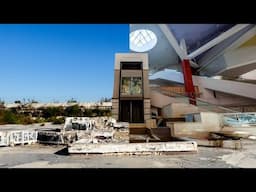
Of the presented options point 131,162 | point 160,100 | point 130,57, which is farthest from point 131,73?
point 131,162

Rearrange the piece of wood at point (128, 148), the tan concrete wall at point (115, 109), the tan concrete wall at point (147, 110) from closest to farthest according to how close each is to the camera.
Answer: the piece of wood at point (128, 148), the tan concrete wall at point (147, 110), the tan concrete wall at point (115, 109)

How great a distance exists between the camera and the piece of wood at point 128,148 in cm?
722

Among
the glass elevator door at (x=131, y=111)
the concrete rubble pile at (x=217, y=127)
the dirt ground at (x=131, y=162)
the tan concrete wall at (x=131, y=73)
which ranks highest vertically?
the tan concrete wall at (x=131, y=73)

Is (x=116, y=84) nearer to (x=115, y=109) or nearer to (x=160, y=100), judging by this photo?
(x=115, y=109)

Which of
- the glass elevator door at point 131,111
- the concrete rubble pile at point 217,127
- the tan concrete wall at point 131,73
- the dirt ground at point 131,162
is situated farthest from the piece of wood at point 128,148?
the tan concrete wall at point 131,73

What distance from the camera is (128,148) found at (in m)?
7.29

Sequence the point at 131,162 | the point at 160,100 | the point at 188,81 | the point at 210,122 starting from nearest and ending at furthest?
the point at 131,162 < the point at 210,122 < the point at 160,100 < the point at 188,81

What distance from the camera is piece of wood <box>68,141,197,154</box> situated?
7.22 meters

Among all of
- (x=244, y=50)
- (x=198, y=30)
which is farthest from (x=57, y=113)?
(x=244, y=50)

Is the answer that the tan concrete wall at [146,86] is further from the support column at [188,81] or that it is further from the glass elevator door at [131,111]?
the support column at [188,81]

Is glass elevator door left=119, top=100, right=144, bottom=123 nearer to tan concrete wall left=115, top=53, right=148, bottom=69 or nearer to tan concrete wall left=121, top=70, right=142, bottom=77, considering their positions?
tan concrete wall left=121, top=70, right=142, bottom=77
